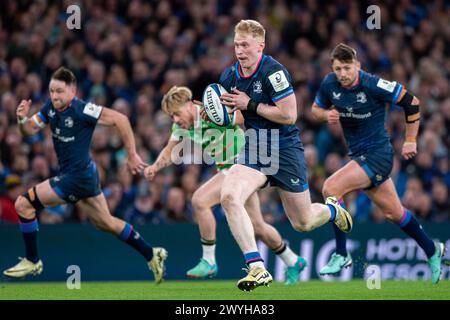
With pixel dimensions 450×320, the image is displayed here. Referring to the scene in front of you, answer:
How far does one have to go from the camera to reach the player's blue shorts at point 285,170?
9119mm

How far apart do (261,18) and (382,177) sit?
26.0 ft

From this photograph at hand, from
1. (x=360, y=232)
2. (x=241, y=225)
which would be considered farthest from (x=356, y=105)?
(x=360, y=232)

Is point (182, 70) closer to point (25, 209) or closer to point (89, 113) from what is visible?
point (89, 113)

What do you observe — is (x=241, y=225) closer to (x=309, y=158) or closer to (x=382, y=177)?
(x=382, y=177)

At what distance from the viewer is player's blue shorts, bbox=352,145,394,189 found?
10.7 meters

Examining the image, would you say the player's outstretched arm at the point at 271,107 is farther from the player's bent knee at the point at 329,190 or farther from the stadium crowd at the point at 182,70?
the stadium crowd at the point at 182,70

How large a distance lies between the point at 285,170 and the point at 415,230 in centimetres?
252

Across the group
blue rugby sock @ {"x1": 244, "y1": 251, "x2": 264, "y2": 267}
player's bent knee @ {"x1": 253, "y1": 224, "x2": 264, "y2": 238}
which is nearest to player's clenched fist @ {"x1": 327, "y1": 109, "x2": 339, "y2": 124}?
player's bent knee @ {"x1": 253, "y1": 224, "x2": 264, "y2": 238}

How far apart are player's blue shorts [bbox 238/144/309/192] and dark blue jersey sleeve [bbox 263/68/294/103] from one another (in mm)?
582

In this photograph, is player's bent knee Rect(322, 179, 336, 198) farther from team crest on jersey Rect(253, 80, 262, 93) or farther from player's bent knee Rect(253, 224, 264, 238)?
team crest on jersey Rect(253, 80, 262, 93)

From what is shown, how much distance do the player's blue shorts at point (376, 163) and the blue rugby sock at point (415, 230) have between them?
528mm

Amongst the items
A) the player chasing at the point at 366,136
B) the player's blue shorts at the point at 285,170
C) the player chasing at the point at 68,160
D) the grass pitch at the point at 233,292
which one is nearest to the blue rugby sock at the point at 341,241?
the player chasing at the point at 366,136

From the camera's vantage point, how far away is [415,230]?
11.0m

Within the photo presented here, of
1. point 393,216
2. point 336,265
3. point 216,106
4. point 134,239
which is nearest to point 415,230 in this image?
point 393,216
